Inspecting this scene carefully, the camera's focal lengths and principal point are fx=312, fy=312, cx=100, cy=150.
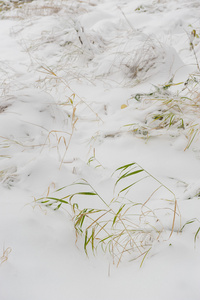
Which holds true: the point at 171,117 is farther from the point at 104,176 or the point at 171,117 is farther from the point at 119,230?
the point at 119,230

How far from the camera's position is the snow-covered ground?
3.08ft

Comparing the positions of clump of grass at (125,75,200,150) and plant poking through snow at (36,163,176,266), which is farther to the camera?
clump of grass at (125,75,200,150)

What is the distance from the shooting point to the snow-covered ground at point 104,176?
3.08 ft

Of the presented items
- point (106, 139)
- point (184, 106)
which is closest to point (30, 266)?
point (106, 139)

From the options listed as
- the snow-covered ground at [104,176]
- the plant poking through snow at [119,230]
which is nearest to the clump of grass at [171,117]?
the snow-covered ground at [104,176]

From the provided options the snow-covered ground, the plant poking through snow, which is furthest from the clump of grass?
the plant poking through snow

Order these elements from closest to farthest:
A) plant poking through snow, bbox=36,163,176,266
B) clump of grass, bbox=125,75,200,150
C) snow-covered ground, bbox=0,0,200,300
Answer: snow-covered ground, bbox=0,0,200,300, plant poking through snow, bbox=36,163,176,266, clump of grass, bbox=125,75,200,150

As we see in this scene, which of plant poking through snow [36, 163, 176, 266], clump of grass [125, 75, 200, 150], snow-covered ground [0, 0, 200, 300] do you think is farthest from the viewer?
clump of grass [125, 75, 200, 150]

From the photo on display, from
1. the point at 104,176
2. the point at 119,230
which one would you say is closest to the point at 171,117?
the point at 104,176

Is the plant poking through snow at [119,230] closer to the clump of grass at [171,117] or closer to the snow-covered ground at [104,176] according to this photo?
the snow-covered ground at [104,176]

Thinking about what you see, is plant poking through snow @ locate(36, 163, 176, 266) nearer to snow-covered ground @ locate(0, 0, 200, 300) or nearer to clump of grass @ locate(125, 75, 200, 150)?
snow-covered ground @ locate(0, 0, 200, 300)

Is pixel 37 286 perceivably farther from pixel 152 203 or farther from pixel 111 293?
pixel 152 203

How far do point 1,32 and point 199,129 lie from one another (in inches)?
128

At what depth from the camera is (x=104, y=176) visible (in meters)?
1.42
